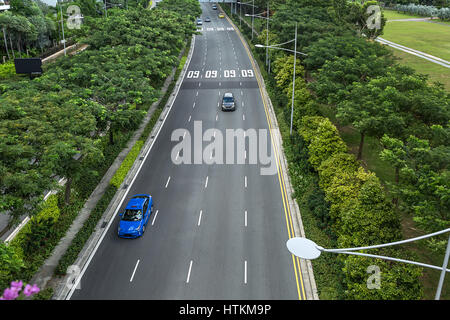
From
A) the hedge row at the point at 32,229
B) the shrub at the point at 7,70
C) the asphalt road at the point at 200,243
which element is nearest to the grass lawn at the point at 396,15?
the asphalt road at the point at 200,243

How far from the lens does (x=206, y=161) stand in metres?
35.7

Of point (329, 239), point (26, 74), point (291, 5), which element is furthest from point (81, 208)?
point (291, 5)

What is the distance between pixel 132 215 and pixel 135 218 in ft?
1.05

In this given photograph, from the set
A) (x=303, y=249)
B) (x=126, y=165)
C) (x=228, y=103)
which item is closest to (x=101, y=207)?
(x=126, y=165)

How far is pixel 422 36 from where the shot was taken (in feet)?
283

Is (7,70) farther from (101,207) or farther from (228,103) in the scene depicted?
(101,207)

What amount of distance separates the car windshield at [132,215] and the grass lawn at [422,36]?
64133 millimetres

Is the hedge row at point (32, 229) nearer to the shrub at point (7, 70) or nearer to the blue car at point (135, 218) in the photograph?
the blue car at point (135, 218)

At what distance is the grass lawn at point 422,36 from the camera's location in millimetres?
74438

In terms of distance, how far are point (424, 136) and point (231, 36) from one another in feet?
226

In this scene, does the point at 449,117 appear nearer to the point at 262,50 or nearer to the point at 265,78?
the point at 265,78

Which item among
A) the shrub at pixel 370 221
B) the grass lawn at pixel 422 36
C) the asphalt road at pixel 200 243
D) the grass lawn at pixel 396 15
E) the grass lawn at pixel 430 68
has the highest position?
the grass lawn at pixel 396 15

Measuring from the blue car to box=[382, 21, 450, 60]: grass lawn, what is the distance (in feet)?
207

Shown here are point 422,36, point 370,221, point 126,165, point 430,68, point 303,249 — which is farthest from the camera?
point 422,36
